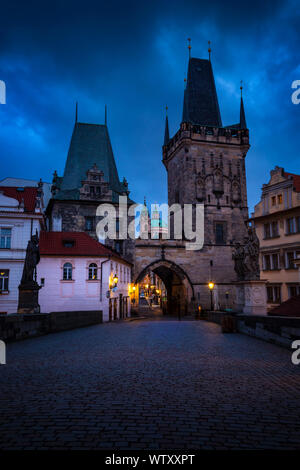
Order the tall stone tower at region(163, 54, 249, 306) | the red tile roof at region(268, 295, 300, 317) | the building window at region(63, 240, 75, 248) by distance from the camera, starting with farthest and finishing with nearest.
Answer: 1. the tall stone tower at region(163, 54, 249, 306)
2. the building window at region(63, 240, 75, 248)
3. the red tile roof at region(268, 295, 300, 317)

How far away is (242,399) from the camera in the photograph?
503cm

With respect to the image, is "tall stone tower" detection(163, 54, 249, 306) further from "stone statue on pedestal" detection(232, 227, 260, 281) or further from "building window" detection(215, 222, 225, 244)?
"stone statue on pedestal" detection(232, 227, 260, 281)

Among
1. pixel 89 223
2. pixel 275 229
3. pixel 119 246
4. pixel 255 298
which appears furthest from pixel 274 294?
pixel 89 223

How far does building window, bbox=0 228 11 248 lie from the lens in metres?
26.0

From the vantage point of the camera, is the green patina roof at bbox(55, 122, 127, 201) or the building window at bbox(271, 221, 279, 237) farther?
the green patina roof at bbox(55, 122, 127, 201)

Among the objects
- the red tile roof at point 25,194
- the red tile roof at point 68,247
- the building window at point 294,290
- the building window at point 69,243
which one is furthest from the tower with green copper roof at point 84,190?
the building window at point 294,290

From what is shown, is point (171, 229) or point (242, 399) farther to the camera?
point (171, 229)

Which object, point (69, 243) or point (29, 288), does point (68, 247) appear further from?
point (29, 288)

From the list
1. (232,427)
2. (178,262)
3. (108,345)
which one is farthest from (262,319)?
(178,262)

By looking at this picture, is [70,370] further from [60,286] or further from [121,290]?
[121,290]

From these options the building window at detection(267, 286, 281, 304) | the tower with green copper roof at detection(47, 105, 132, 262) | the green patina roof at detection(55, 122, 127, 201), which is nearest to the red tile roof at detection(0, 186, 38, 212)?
the tower with green copper roof at detection(47, 105, 132, 262)

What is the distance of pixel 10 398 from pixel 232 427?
301 centimetres

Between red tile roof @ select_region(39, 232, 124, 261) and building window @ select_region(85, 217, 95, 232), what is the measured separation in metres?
7.30

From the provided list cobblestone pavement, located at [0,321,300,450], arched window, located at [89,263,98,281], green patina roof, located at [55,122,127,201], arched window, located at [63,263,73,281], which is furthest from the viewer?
green patina roof, located at [55,122,127,201]
